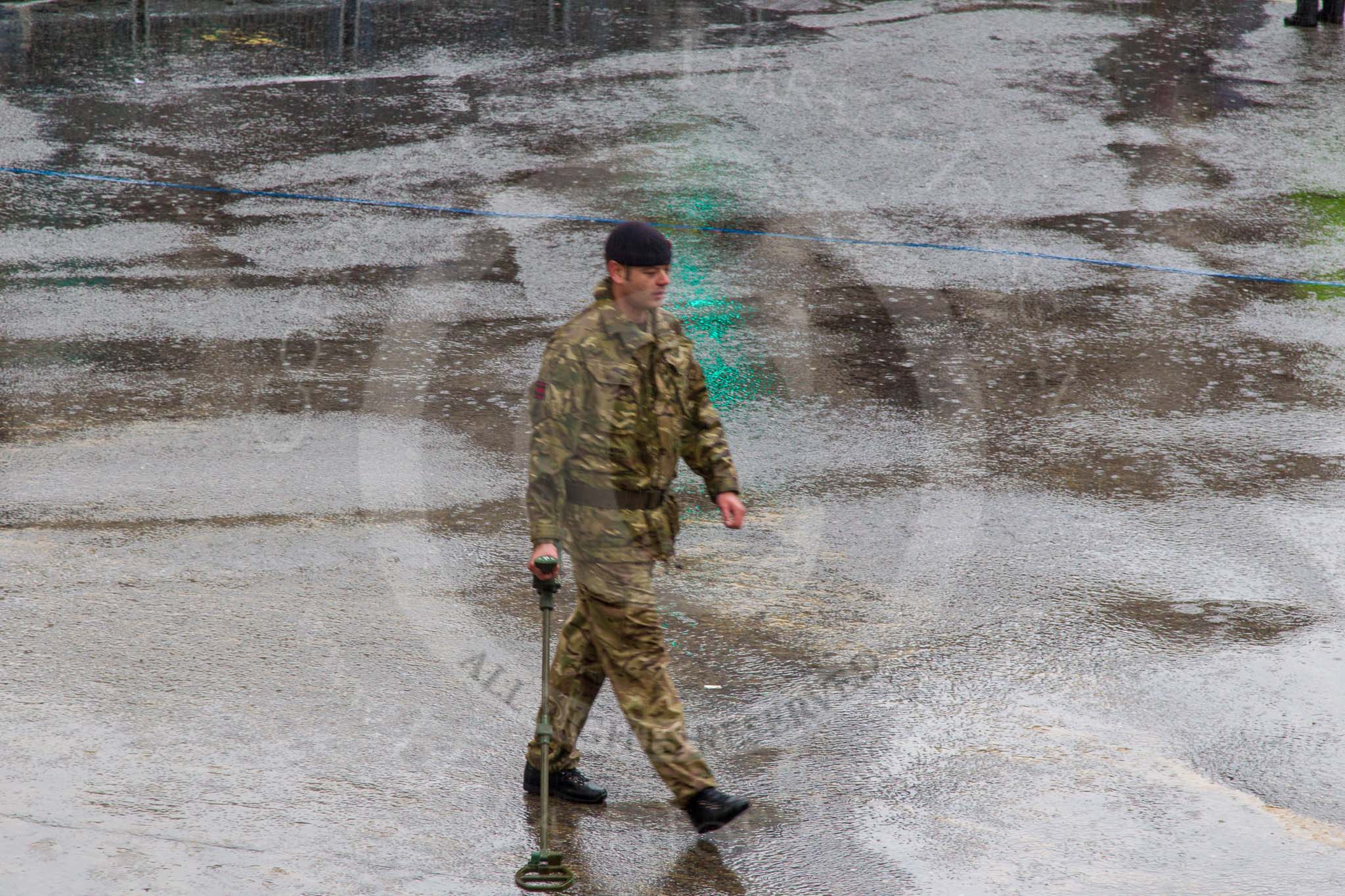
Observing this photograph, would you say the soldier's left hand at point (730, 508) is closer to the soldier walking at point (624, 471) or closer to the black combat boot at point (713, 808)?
the soldier walking at point (624, 471)

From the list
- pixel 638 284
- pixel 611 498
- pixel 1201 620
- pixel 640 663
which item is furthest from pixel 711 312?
pixel 640 663

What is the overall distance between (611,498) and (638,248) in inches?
31.8

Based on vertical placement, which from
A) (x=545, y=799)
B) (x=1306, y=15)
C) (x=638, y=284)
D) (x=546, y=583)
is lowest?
(x=545, y=799)

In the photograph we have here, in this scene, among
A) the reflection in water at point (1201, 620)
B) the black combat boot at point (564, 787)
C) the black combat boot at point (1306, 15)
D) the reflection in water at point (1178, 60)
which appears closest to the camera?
the black combat boot at point (564, 787)

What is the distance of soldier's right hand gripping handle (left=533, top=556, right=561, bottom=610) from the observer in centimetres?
457

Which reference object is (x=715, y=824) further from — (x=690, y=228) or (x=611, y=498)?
(x=690, y=228)

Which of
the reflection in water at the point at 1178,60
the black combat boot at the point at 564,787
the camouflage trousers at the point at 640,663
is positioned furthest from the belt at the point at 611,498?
the reflection in water at the point at 1178,60

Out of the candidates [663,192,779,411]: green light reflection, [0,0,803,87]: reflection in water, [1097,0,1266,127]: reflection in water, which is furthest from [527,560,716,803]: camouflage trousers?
[0,0,803,87]: reflection in water

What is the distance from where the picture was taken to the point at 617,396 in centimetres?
476

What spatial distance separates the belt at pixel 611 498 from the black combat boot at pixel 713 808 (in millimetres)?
926

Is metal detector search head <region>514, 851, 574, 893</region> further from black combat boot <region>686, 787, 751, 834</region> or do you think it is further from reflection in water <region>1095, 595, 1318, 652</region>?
reflection in water <region>1095, 595, 1318, 652</region>

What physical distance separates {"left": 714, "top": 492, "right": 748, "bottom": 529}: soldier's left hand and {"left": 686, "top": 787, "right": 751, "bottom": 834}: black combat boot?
2.77 ft

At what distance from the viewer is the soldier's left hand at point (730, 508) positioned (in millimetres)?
4766

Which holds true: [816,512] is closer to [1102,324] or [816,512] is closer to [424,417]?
[424,417]
